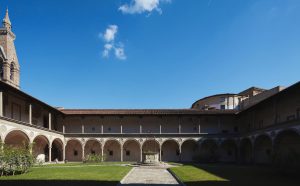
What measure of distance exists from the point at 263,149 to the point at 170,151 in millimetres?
13864

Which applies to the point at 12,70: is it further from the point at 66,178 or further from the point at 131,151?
the point at 66,178

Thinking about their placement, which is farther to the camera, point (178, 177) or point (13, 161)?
point (13, 161)

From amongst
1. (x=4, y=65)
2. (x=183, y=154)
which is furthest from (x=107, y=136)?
(x=4, y=65)

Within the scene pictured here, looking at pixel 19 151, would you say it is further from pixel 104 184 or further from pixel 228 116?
pixel 228 116

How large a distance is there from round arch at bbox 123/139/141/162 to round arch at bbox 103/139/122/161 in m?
0.94

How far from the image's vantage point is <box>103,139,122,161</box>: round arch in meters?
42.2

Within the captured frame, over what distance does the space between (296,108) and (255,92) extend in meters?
24.2

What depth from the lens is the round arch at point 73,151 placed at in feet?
138

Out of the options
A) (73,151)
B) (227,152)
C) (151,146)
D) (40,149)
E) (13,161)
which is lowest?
(227,152)

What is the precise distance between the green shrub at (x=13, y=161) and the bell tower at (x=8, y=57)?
2375 cm

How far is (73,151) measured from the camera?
42.1 meters

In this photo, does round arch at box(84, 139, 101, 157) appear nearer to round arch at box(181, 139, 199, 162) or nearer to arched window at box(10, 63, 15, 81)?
round arch at box(181, 139, 199, 162)

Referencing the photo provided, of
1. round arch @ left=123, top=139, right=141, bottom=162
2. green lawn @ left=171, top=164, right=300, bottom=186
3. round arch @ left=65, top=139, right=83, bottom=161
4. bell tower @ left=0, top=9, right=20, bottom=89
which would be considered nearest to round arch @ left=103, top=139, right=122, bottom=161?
round arch @ left=123, top=139, right=141, bottom=162

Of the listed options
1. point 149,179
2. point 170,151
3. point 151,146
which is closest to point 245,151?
point 170,151
